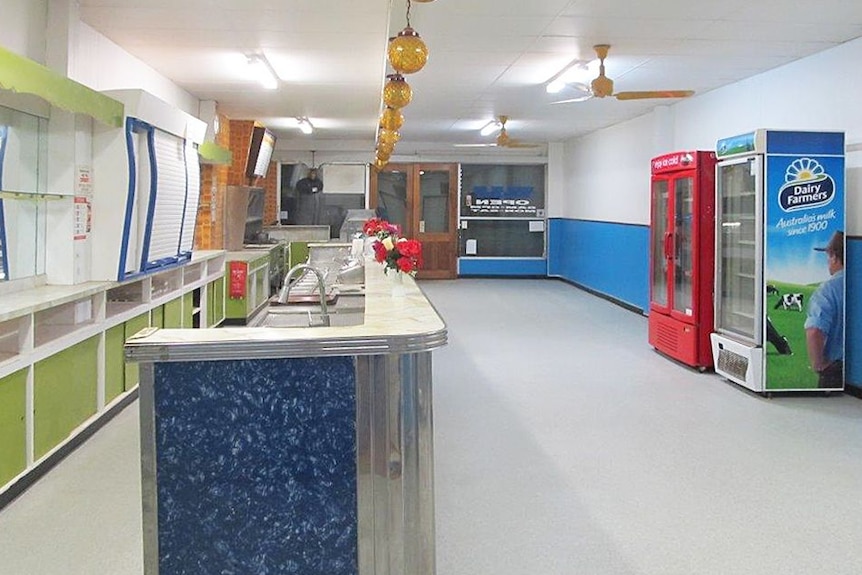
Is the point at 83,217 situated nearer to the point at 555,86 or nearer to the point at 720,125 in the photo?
the point at 555,86

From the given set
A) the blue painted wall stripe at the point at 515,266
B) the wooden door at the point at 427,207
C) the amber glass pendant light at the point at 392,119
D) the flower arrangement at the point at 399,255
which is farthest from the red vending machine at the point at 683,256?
the wooden door at the point at 427,207

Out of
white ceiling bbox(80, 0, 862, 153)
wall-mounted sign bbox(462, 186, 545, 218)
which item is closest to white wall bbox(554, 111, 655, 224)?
wall-mounted sign bbox(462, 186, 545, 218)

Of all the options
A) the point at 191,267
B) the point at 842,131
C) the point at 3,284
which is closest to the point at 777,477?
the point at 842,131

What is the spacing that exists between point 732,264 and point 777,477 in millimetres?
3033

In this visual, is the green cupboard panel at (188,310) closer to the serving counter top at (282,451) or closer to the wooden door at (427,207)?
the serving counter top at (282,451)

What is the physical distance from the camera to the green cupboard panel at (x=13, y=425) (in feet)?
12.4

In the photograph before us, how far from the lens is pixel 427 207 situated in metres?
16.5

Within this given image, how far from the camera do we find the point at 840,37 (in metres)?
6.16

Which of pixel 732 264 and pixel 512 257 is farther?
pixel 512 257

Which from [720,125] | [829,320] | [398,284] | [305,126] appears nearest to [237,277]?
[305,126]

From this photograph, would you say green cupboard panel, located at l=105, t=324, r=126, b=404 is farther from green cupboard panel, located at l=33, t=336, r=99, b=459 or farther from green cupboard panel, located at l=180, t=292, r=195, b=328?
green cupboard panel, located at l=180, t=292, r=195, b=328

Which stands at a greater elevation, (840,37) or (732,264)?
(840,37)

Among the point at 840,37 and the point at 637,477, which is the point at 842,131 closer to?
the point at 840,37

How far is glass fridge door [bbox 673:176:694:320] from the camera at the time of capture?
24.3 feet
